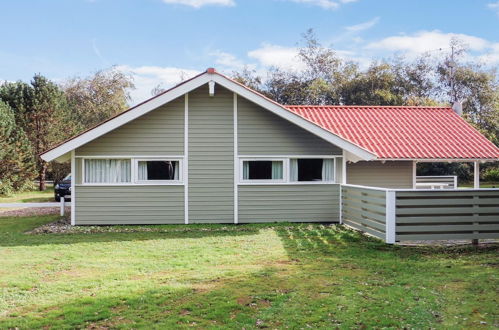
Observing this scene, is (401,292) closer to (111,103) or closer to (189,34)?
(189,34)

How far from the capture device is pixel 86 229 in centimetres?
1323

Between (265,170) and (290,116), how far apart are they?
1935mm

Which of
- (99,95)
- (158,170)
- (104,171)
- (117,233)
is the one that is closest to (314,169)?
(158,170)

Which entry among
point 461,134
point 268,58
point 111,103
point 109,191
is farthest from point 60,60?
point 461,134

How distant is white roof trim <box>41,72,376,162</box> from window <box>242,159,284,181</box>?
155 cm

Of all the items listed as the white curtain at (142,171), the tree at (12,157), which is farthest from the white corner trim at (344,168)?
the tree at (12,157)

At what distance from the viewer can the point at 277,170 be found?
563 inches

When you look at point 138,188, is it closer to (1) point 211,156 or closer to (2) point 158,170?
(2) point 158,170

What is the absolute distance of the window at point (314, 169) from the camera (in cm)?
1438

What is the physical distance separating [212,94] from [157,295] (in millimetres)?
8163

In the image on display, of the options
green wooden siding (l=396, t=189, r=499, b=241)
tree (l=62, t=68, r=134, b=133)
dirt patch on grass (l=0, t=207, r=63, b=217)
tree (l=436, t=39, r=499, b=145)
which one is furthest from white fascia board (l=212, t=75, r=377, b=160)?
tree (l=62, t=68, r=134, b=133)

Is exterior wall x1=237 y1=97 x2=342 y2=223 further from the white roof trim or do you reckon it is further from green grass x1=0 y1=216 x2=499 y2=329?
green grass x1=0 y1=216 x2=499 y2=329

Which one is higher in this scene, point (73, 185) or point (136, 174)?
point (136, 174)

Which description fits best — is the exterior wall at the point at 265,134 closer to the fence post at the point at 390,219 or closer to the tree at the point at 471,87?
the fence post at the point at 390,219
